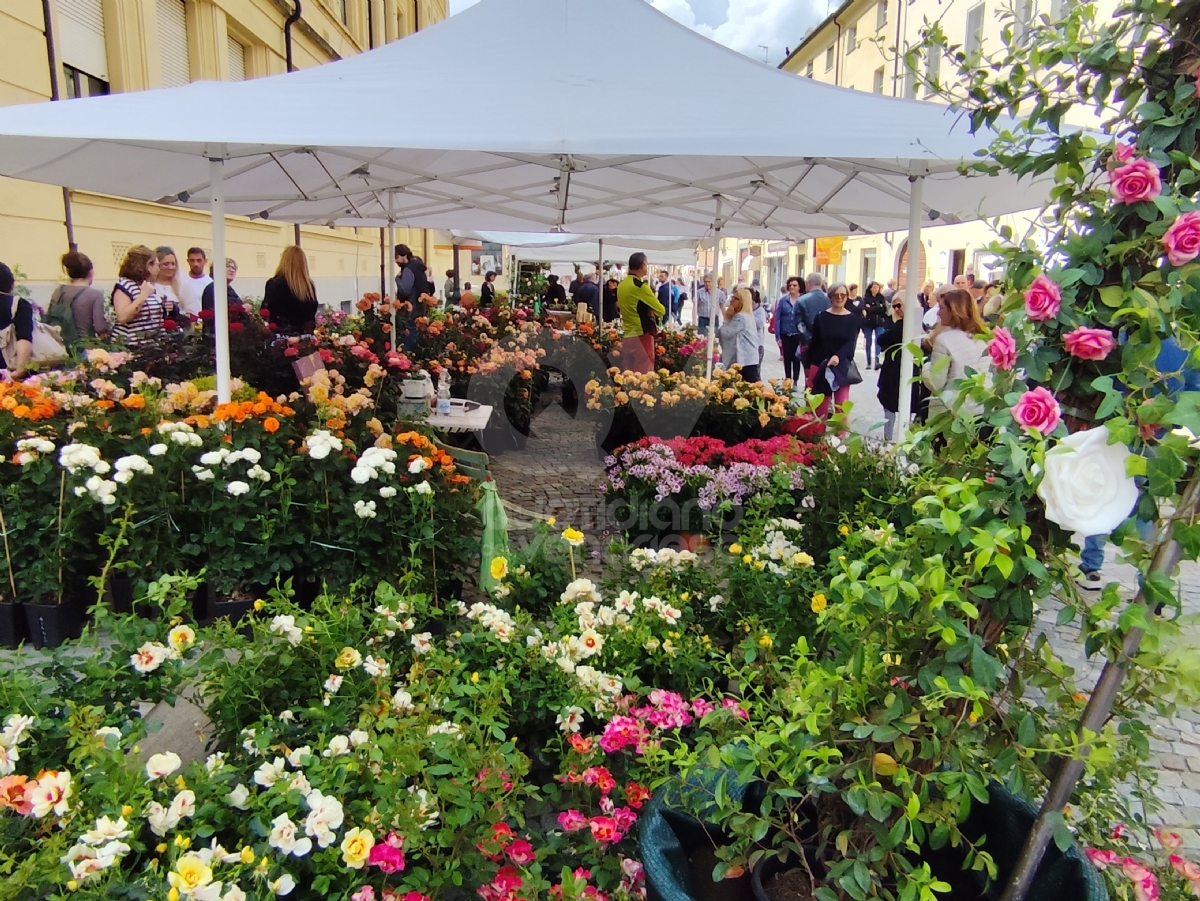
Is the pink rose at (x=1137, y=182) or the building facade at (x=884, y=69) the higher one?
the building facade at (x=884, y=69)

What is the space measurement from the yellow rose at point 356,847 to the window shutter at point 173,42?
11.2m

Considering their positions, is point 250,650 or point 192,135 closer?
point 250,650

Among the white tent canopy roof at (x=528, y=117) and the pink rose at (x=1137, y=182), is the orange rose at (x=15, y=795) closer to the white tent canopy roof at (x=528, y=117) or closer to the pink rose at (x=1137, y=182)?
the pink rose at (x=1137, y=182)

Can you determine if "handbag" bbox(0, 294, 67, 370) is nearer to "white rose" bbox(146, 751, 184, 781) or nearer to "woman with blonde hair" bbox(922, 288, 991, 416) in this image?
"white rose" bbox(146, 751, 184, 781)

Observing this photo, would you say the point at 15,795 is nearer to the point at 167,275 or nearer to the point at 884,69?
the point at 167,275

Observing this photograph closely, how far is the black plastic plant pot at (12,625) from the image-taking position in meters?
3.10

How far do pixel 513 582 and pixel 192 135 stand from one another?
210 cm

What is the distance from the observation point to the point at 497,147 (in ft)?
10.1

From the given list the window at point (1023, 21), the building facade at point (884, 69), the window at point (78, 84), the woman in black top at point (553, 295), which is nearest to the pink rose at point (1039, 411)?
the window at point (1023, 21)

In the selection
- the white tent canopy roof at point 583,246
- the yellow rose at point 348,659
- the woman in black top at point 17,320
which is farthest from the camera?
the white tent canopy roof at point 583,246

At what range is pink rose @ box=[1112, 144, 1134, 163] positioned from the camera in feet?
4.47

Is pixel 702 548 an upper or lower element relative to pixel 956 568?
lower

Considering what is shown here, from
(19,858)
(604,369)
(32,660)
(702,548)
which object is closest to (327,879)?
(19,858)

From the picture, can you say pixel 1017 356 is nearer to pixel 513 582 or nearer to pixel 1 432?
pixel 513 582
